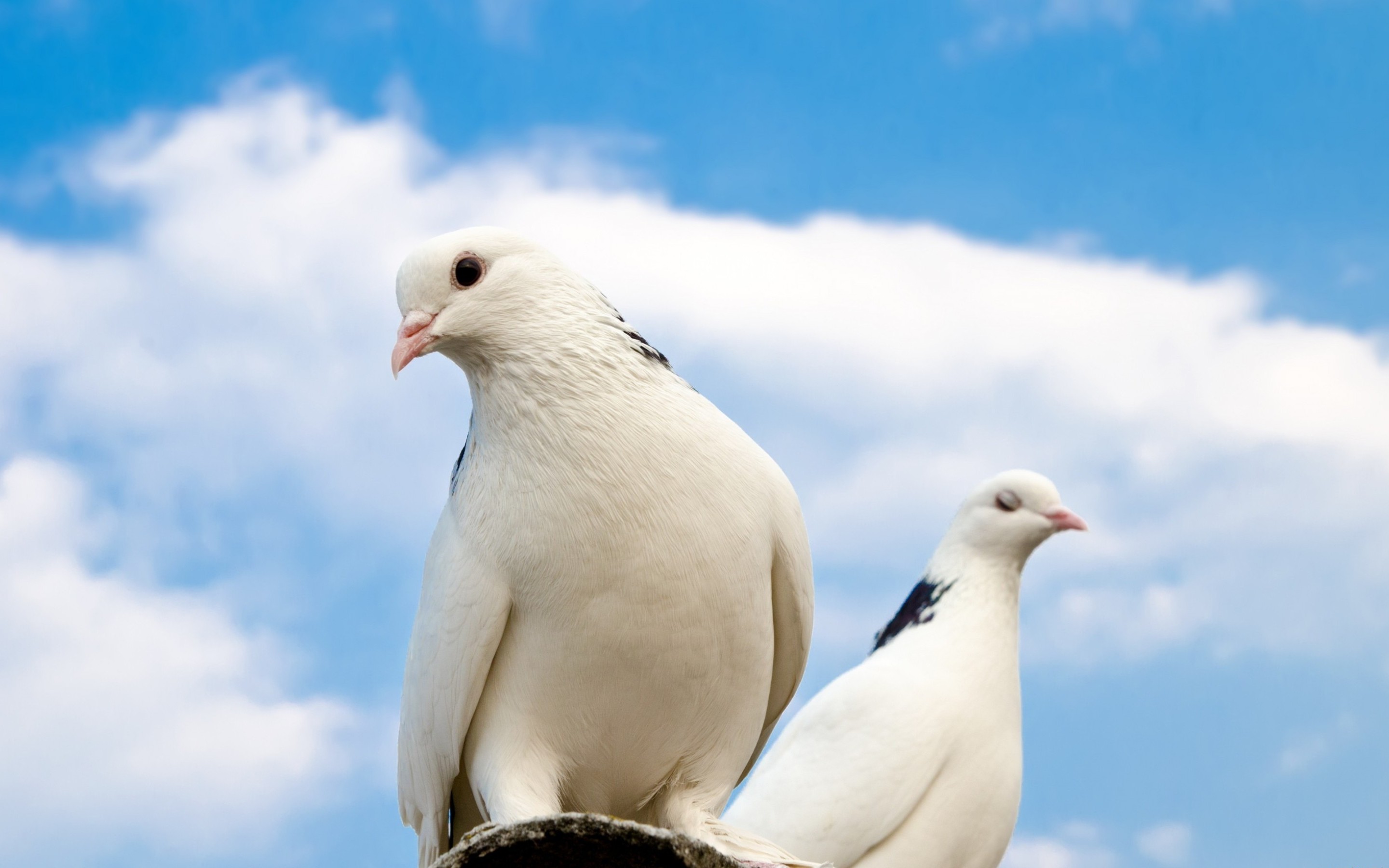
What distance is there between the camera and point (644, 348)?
4.69 metres

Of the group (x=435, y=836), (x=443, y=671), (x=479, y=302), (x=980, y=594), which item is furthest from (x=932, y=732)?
(x=479, y=302)

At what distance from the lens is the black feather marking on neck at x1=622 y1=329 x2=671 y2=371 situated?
4.65 metres

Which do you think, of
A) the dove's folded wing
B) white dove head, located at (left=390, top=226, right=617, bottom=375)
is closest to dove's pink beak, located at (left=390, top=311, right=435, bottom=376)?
white dove head, located at (left=390, top=226, right=617, bottom=375)

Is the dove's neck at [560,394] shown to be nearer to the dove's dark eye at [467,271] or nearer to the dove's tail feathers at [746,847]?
the dove's dark eye at [467,271]

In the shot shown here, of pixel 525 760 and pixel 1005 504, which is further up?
pixel 1005 504

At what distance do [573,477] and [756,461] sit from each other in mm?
756

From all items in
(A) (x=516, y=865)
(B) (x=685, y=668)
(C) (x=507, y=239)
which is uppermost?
(C) (x=507, y=239)

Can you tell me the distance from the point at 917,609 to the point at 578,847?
17.0ft

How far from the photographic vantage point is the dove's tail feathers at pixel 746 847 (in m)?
4.50

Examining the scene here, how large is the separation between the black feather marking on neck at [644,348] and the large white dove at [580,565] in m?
0.01

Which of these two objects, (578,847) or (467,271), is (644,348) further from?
(578,847)

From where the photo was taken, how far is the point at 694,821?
4.82 m

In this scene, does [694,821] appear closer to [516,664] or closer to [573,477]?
[516,664]

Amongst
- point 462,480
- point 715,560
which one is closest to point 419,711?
point 462,480
